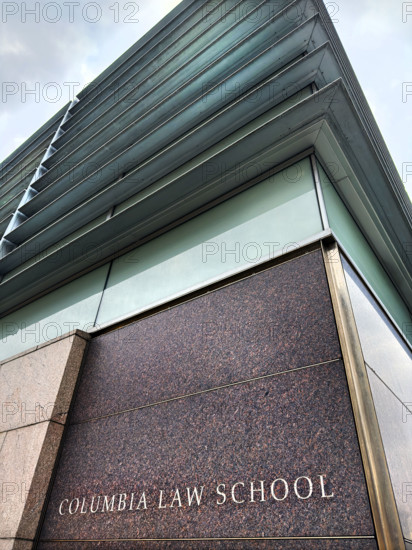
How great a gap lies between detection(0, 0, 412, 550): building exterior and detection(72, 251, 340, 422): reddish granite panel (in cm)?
2

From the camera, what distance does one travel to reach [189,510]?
9.48 feet

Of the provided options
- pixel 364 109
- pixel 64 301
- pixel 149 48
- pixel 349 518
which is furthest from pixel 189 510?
pixel 149 48

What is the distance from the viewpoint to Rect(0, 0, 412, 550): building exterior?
2668mm

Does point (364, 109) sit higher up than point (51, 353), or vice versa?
point (364, 109)

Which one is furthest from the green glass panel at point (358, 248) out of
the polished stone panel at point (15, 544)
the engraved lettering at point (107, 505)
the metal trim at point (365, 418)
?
the polished stone panel at point (15, 544)

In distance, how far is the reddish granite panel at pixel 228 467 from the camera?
2.46 meters

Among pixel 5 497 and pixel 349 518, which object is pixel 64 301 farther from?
pixel 349 518

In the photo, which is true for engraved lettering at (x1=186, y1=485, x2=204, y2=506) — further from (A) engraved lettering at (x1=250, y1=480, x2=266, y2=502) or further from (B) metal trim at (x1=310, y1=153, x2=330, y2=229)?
(B) metal trim at (x1=310, y1=153, x2=330, y2=229)

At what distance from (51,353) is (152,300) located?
5.08ft

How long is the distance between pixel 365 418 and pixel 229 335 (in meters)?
1.52

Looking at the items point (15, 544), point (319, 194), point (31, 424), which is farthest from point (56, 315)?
point (319, 194)

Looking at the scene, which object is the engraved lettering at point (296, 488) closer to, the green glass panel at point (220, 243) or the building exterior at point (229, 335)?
the building exterior at point (229, 335)

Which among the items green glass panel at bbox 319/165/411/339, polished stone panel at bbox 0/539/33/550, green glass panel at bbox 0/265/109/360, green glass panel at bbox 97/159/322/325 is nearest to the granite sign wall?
polished stone panel at bbox 0/539/33/550

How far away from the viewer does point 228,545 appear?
2592 millimetres
